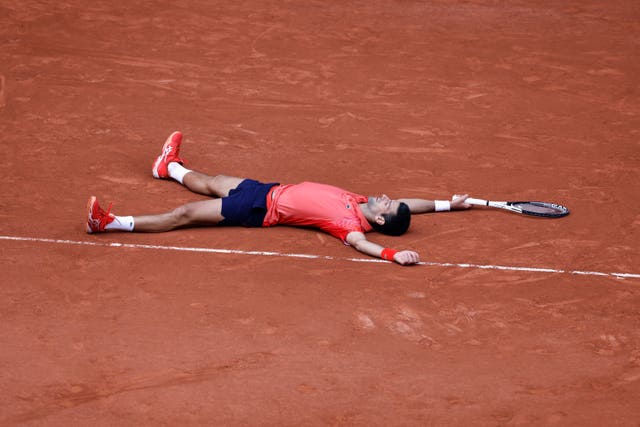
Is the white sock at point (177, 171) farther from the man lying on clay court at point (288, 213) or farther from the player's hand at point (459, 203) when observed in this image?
the player's hand at point (459, 203)

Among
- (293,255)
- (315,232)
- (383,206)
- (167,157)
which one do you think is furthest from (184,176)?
(383,206)

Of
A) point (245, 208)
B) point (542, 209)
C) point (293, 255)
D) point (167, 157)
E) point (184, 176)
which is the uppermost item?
point (167, 157)

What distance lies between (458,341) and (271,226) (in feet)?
7.78

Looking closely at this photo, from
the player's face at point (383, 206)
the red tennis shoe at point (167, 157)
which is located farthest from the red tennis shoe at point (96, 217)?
the player's face at point (383, 206)

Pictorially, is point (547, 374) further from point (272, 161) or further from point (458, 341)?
point (272, 161)

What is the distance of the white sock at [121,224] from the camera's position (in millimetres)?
8648

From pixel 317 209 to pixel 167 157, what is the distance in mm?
1867

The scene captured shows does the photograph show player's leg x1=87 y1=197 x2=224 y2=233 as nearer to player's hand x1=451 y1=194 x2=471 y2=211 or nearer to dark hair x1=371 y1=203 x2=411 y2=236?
dark hair x1=371 y1=203 x2=411 y2=236

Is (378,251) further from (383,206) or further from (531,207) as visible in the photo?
(531,207)

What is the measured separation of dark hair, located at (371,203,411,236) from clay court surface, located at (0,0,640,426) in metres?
0.12

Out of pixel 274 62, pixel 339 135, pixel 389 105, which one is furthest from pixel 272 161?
pixel 274 62

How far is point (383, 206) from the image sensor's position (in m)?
8.79

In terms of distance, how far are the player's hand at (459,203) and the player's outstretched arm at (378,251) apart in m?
1.10

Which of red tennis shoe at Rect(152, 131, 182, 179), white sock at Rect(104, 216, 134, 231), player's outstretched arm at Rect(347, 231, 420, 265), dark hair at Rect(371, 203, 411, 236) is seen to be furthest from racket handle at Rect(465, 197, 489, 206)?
white sock at Rect(104, 216, 134, 231)
